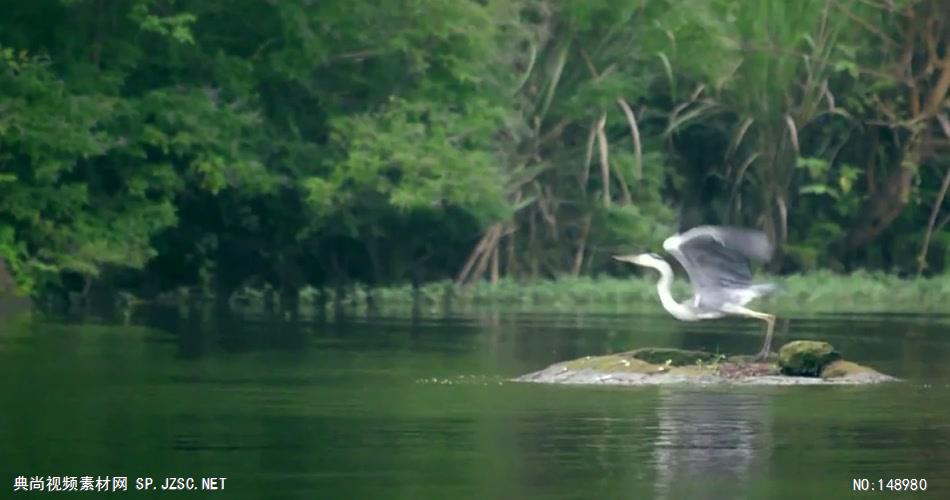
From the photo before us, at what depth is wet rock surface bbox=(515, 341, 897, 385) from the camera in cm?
2258

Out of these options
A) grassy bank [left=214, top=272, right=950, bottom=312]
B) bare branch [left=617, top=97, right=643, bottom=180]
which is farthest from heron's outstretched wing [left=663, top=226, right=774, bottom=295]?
bare branch [left=617, top=97, right=643, bottom=180]

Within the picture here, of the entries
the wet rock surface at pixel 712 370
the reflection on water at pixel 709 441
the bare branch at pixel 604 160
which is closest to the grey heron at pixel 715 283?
the wet rock surface at pixel 712 370

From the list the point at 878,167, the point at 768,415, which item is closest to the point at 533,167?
the point at 878,167

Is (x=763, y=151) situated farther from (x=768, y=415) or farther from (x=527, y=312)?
(x=768, y=415)

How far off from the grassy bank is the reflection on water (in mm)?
21510

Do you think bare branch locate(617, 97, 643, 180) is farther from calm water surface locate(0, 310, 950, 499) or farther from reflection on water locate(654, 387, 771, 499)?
reflection on water locate(654, 387, 771, 499)

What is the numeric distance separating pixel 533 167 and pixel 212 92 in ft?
23.1

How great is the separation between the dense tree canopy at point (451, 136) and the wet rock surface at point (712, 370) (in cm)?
1893

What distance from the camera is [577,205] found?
49375 mm

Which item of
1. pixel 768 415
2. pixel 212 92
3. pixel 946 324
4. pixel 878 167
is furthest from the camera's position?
pixel 878 167

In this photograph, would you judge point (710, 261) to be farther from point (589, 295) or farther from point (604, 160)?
point (604, 160)

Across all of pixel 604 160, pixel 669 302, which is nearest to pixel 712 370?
pixel 669 302

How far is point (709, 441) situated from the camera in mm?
17328

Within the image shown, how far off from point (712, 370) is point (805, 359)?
0.83 m
